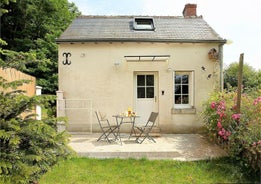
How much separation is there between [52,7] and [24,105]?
19.3 meters

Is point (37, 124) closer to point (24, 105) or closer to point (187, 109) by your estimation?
point (24, 105)

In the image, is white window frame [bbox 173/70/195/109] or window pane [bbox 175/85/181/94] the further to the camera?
window pane [bbox 175/85/181/94]

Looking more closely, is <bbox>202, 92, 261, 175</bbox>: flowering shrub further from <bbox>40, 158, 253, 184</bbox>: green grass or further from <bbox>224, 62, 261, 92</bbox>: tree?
<bbox>224, 62, 261, 92</bbox>: tree

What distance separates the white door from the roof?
145 centimetres

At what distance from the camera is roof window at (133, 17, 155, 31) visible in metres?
10.3

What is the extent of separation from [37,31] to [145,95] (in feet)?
47.0

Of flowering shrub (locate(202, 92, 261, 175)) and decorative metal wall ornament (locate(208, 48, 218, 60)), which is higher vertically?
decorative metal wall ornament (locate(208, 48, 218, 60))

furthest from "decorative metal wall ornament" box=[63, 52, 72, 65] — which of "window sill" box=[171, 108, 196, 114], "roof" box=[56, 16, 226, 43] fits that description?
"window sill" box=[171, 108, 196, 114]

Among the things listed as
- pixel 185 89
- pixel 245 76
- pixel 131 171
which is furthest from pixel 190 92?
pixel 245 76

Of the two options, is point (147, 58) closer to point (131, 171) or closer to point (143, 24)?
point (143, 24)

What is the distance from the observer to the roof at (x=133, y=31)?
30.7ft

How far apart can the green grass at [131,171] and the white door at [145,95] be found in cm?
418

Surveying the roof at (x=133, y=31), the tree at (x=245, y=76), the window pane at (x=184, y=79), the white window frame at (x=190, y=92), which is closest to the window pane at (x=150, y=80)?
the white window frame at (x=190, y=92)

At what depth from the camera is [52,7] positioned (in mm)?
20703
